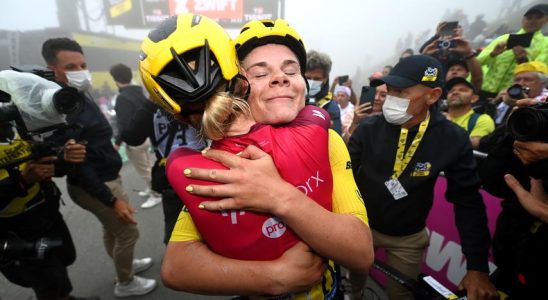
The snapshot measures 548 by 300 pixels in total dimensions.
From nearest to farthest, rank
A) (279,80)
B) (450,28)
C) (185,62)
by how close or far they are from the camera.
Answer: (185,62) → (279,80) → (450,28)

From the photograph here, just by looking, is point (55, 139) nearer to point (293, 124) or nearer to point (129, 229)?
point (129, 229)

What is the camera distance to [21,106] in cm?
192

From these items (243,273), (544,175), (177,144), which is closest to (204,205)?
(243,273)

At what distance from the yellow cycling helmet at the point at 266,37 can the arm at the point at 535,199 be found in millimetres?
1664

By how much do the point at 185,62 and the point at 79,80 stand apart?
282 centimetres

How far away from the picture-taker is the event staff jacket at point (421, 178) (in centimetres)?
196

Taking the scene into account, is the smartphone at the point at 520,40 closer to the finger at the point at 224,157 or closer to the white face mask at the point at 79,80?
the finger at the point at 224,157

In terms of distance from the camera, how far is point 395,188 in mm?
2246

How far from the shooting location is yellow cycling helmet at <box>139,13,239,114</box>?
102cm

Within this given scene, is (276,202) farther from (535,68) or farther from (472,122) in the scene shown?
(535,68)

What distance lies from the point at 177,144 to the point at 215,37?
1.51m

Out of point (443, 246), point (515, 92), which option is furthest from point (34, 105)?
point (515, 92)

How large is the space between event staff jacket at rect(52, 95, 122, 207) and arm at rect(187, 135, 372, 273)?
228cm

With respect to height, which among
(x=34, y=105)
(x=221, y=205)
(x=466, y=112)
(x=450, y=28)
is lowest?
(x=466, y=112)
